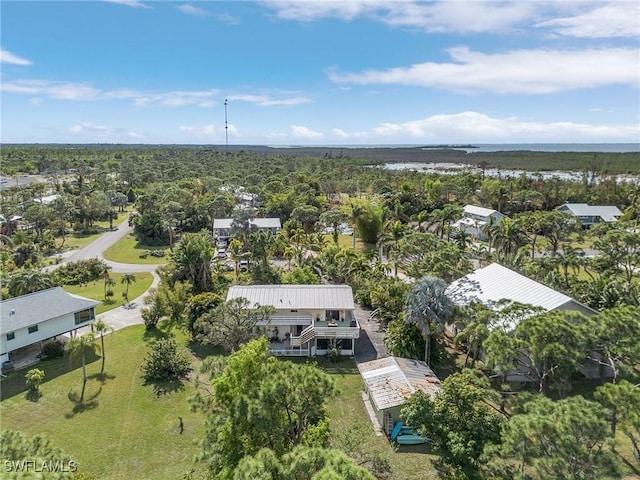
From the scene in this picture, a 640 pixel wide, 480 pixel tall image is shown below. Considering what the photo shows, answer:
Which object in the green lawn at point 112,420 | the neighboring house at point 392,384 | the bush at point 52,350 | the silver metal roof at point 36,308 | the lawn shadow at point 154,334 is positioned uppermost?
the silver metal roof at point 36,308

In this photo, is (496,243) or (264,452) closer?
(264,452)

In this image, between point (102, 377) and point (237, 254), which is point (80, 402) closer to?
point (102, 377)

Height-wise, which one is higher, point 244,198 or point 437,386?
point 244,198

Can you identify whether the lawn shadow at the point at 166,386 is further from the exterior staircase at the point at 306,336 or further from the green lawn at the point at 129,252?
the green lawn at the point at 129,252

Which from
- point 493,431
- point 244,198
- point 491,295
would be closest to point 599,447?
point 493,431

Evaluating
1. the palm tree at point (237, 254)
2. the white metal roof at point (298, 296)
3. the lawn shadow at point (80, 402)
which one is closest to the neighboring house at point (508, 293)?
the white metal roof at point (298, 296)

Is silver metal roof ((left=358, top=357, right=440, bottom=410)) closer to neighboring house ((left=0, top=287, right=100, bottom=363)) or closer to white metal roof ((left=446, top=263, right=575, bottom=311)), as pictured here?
white metal roof ((left=446, top=263, right=575, bottom=311))

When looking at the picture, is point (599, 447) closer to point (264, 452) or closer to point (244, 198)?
point (264, 452)
